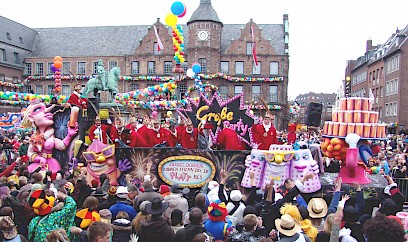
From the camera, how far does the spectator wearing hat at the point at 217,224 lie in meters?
5.02

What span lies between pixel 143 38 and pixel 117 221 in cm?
4073

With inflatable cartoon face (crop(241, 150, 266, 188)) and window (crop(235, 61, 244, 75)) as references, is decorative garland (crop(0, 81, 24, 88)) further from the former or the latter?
inflatable cartoon face (crop(241, 150, 266, 188))

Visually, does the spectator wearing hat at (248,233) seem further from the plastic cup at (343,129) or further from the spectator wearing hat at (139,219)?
the plastic cup at (343,129)

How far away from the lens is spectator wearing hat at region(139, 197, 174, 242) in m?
4.63

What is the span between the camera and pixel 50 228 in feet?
15.7

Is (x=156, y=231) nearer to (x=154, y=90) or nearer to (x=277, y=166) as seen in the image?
(x=277, y=166)

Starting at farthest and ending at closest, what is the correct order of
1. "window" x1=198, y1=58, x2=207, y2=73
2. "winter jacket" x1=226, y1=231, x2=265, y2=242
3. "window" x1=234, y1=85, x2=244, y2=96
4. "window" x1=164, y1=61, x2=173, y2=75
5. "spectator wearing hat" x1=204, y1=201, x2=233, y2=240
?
"window" x1=164, y1=61, x2=173, y2=75, "window" x1=234, y1=85, x2=244, y2=96, "window" x1=198, y1=58, x2=207, y2=73, "spectator wearing hat" x1=204, y1=201, x2=233, y2=240, "winter jacket" x1=226, y1=231, x2=265, y2=242

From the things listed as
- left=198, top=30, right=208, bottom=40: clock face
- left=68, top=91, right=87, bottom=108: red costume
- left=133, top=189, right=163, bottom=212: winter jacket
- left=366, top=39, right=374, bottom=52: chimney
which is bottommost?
left=133, top=189, right=163, bottom=212: winter jacket

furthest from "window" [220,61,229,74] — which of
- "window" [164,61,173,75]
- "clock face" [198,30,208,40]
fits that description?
"window" [164,61,173,75]

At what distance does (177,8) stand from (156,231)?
653 inches

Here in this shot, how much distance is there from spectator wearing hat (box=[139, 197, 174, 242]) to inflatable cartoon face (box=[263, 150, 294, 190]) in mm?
4300

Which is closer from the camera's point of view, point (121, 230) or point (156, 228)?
point (156, 228)

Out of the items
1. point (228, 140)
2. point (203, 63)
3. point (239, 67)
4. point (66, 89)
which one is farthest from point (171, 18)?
point (66, 89)

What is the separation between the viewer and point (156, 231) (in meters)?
4.64
